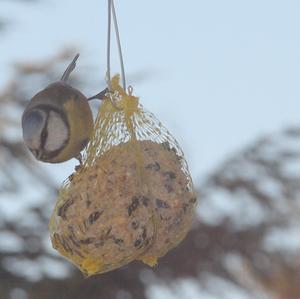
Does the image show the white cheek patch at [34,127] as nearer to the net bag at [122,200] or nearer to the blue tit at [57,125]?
the blue tit at [57,125]

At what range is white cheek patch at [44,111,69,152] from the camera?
8.13ft

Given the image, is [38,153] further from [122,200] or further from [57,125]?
[122,200]

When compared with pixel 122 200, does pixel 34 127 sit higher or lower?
higher

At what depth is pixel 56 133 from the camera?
248 cm

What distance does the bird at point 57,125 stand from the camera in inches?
97.8

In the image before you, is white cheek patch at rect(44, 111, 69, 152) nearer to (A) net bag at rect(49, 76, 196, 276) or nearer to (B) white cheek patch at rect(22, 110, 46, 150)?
(B) white cheek patch at rect(22, 110, 46, 150)

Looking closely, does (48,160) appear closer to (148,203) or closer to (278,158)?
(148,203)

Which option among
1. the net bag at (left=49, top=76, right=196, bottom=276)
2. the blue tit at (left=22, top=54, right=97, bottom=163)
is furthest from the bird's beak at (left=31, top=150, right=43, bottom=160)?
the net bag at (left=49, top=76, right=196, bottom=276)

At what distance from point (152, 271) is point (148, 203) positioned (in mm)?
2613

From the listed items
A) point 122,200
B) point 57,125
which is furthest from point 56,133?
point 122,200

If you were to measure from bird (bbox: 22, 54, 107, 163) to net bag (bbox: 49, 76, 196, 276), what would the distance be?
9 centimetres

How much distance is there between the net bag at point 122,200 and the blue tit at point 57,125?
0.29 ft

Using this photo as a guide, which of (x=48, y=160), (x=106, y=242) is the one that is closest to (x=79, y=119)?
(x=48, y=160)

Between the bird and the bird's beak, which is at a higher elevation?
the bird
